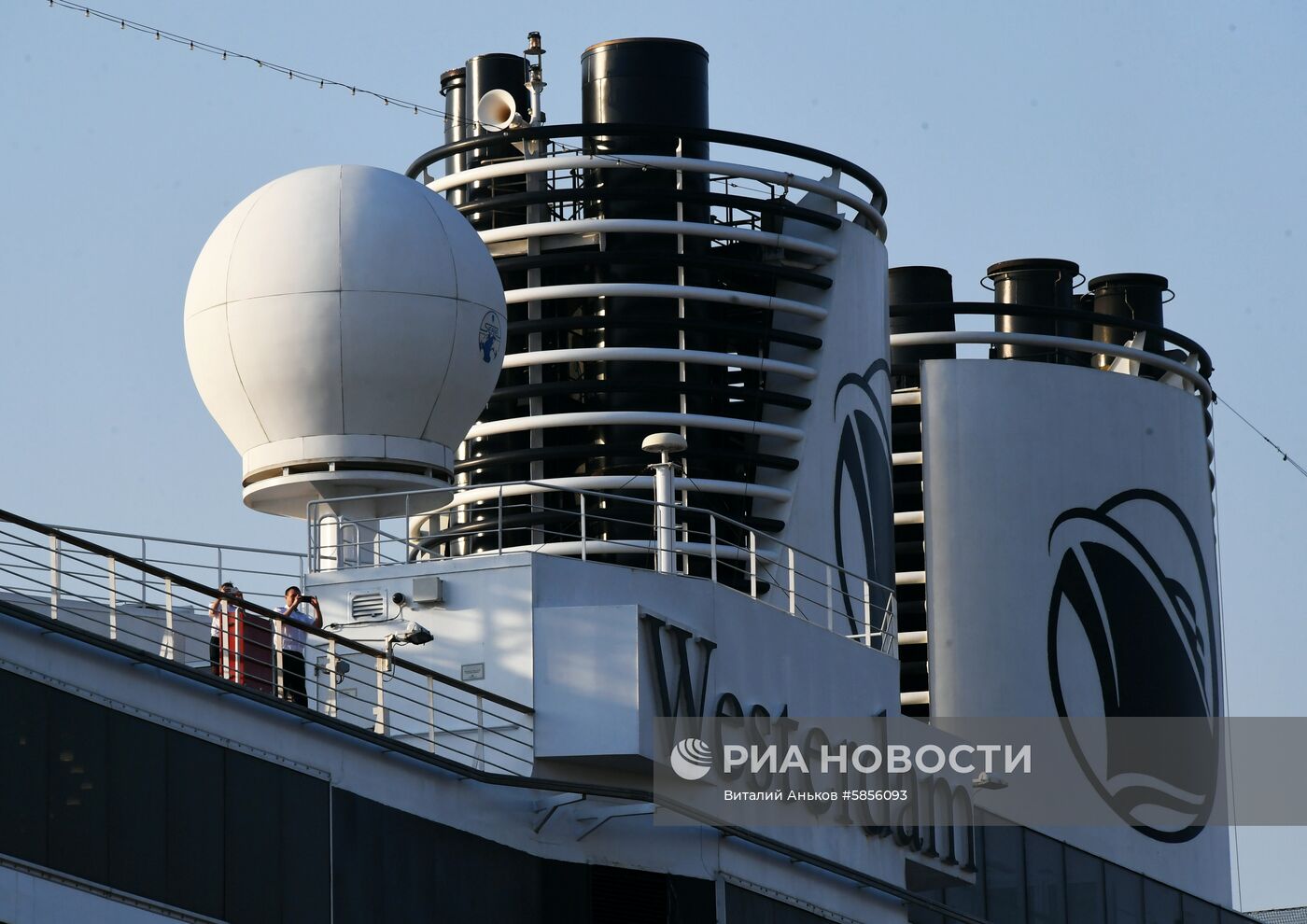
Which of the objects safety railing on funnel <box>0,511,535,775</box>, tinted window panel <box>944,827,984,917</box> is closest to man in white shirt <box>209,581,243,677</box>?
safety railing on funnel <box>0,511,535,775</box>

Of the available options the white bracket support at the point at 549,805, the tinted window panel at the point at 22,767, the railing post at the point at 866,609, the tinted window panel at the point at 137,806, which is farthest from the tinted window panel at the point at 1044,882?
the tinted window panel at the point at 22,767

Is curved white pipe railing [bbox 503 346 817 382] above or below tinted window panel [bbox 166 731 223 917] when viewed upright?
above

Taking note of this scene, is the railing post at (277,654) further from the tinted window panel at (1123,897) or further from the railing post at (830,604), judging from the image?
the tinted window panel at (1123,897)

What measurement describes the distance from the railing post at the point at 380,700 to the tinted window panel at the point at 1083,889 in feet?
43.7

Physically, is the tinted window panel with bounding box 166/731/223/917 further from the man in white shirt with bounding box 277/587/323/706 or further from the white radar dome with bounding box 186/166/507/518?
the white radar dome with bounding box 186/166/507/518

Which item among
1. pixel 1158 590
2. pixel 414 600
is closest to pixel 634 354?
pixel 414 600

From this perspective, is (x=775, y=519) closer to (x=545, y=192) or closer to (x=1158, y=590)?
(x=545, y=192)

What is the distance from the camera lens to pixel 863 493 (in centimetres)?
3272

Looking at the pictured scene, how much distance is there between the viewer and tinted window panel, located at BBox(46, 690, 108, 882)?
1802 centimetres

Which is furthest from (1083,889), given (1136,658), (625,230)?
(625,230)

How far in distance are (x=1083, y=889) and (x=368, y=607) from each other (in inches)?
542

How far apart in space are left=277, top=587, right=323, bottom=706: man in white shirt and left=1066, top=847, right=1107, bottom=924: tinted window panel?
14499 millimetres

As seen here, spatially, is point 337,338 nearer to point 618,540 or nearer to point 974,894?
point 618,540

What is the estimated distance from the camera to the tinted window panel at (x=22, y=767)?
17719 millimetres
